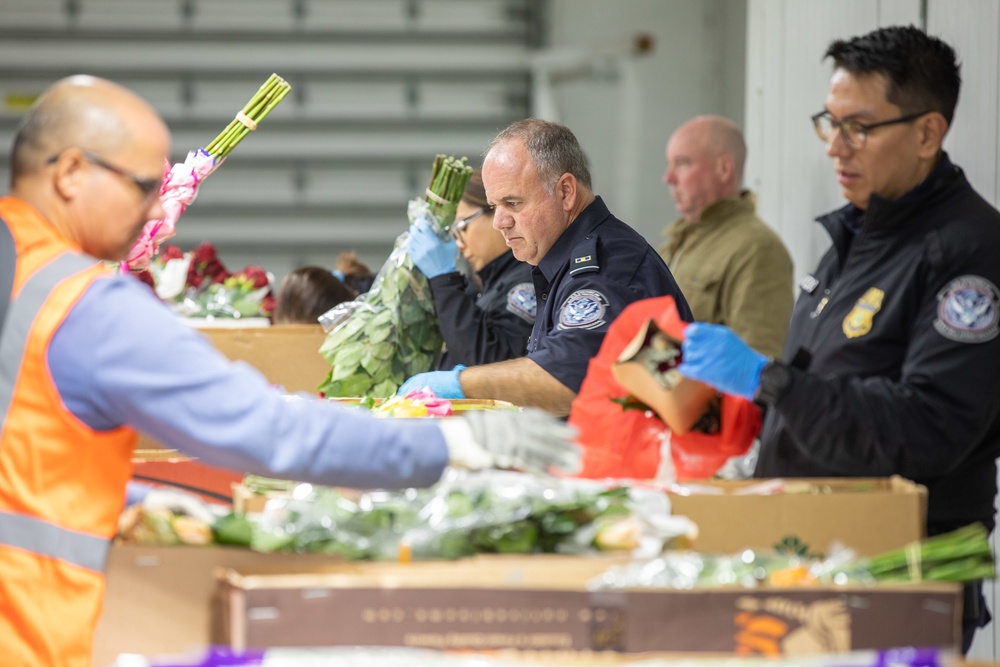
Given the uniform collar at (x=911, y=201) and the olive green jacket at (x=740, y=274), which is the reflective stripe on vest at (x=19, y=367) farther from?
the olive green jacket at (x=740, y=274)

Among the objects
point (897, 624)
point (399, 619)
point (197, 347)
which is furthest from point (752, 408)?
point (197, 347)

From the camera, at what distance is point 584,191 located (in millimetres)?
3596

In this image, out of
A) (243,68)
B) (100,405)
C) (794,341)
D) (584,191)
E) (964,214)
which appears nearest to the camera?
(100,405)

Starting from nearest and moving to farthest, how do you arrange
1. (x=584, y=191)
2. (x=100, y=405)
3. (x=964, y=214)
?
(x=100, y=405)
(x=964, y=214)
(x=584, y=191)

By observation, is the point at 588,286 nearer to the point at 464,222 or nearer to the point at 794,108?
the point at 464,222

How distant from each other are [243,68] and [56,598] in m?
7.80

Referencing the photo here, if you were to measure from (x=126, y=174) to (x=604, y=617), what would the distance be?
1010mm

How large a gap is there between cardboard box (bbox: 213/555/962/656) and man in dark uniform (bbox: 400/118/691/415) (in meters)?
1.47

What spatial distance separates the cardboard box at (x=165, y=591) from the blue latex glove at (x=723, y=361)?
0.81 meters

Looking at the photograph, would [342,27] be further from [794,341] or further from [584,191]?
[794,341]

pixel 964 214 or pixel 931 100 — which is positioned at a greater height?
pixel 931 100

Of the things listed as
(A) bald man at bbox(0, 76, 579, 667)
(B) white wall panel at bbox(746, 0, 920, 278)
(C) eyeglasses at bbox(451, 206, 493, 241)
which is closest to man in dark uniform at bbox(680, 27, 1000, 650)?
(A) bald man at bbox(0, 76, 579, 667)

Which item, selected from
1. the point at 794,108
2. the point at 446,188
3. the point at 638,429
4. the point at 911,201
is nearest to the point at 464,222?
the point at 446,188

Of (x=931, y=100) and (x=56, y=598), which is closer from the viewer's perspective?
(x=56, y=598)
